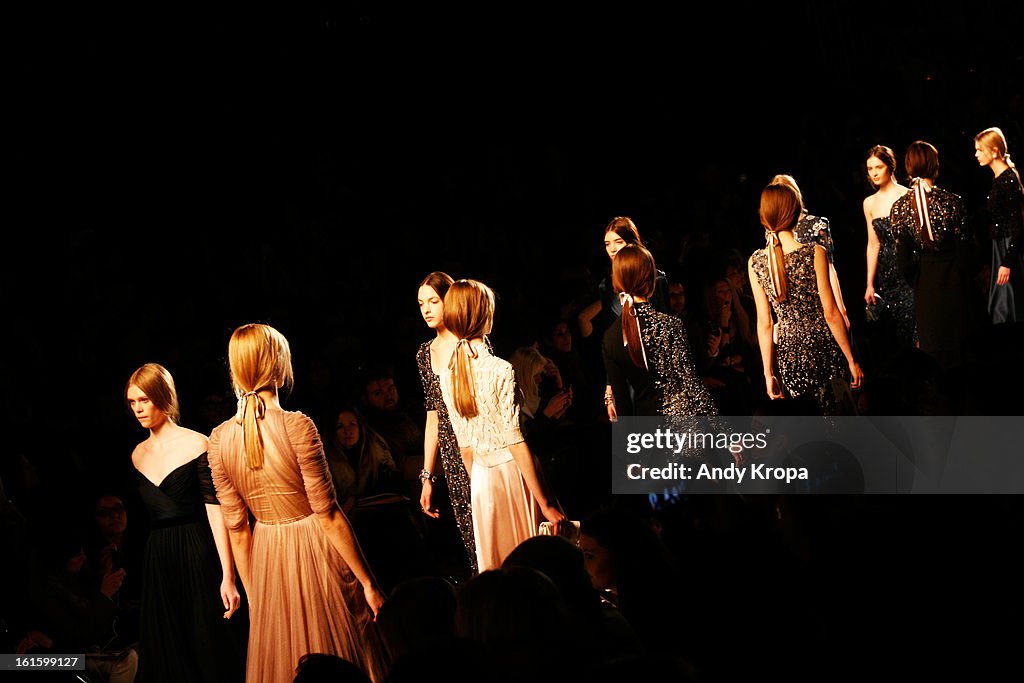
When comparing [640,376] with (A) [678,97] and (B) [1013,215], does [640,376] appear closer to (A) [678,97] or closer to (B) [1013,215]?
(B) [1013,215]

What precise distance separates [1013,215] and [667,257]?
3.00 m

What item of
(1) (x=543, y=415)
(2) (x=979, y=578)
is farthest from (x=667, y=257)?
(2) (x=979, y=578)

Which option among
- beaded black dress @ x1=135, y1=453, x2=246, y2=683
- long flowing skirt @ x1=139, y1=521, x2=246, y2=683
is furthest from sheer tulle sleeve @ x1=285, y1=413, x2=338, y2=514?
long flowing skirt @ x1=139, y1=521, x2=246, y2=683

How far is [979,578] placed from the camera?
2896 millimetres

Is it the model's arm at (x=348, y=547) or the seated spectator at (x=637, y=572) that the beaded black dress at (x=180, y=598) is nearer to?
the model's arm at (x=348, y=547)

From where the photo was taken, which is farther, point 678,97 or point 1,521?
point 678,97

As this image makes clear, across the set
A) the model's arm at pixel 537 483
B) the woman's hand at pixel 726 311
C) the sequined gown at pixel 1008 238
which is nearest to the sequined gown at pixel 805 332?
the sequined gown at pixel 1008 238

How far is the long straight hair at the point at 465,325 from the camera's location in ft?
15.8

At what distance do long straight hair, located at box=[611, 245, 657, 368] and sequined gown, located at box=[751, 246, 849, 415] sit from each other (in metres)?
0.78

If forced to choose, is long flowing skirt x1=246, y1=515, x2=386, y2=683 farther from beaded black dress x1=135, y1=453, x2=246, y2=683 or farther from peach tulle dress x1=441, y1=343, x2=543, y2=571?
peach tulle dress x1=441, y1=343, x2=543, y2=571

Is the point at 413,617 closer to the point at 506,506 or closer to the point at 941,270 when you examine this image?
the point at 506,506

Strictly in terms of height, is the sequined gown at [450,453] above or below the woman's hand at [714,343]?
below

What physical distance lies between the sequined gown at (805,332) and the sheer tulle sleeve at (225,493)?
3.05 m

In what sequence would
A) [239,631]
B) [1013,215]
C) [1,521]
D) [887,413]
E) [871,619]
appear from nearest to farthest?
[871,619] → [887,413] → [1,521] → [239,631] → [1013,215]
